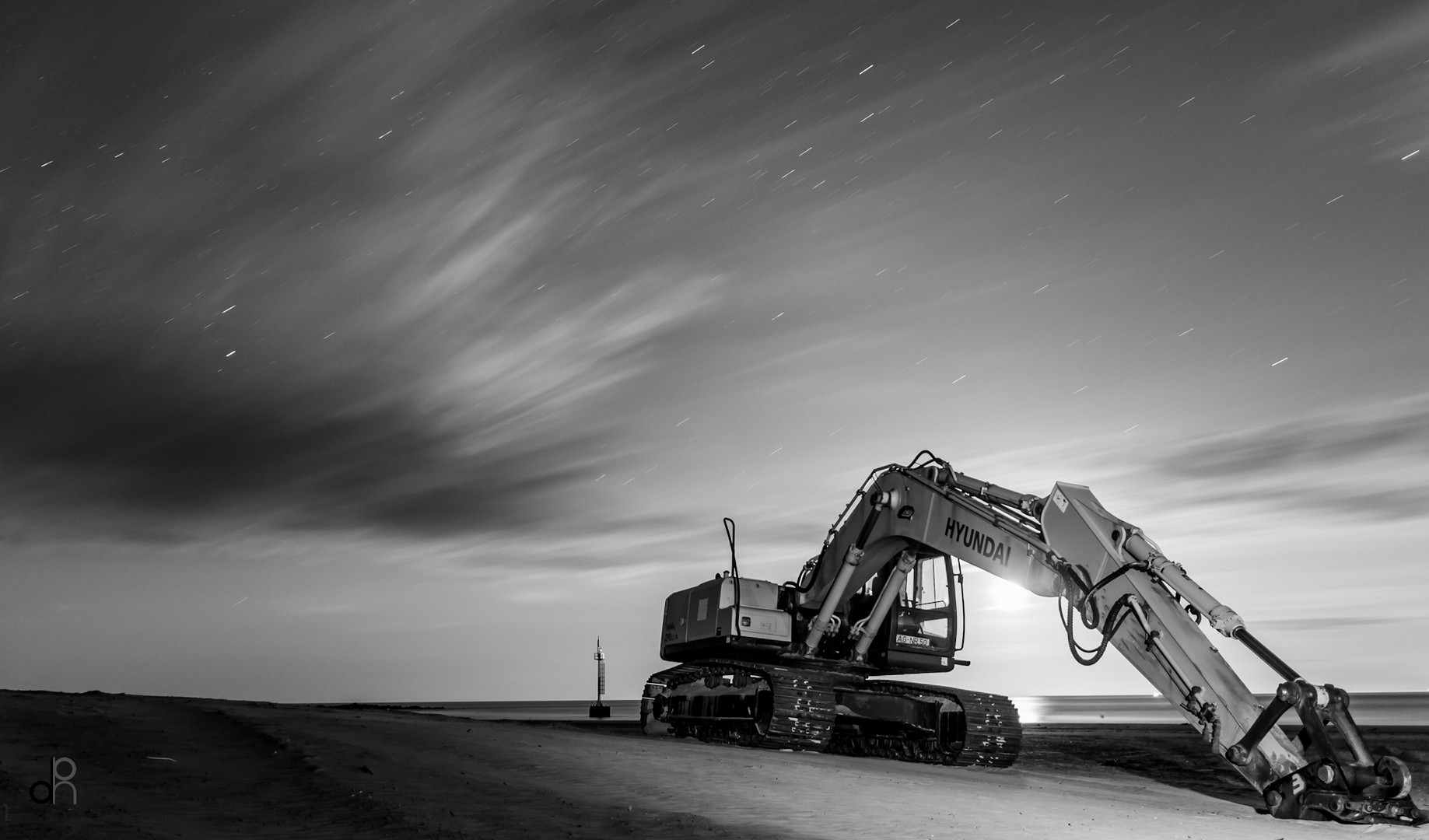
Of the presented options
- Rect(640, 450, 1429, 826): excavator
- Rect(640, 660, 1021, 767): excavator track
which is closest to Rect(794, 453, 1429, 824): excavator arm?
Rect(640, 450, 1429, 826): excavator

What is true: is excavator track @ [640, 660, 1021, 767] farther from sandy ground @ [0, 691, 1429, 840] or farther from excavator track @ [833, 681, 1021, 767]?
sandy ground @ [0, 691, 1429, 840]

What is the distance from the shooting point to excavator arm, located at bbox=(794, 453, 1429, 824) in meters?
10.4

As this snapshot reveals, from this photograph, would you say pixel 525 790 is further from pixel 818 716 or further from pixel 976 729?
pixel 976 729

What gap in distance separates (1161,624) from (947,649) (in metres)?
9.16

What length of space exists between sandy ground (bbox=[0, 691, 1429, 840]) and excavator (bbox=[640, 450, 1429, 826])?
889mm

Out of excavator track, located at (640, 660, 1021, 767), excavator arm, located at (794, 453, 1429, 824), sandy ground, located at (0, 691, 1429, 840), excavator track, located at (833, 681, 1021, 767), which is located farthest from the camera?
excavator track, located at (833, 681, 1021, 767)

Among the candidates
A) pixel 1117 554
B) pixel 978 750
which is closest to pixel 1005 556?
pixel 1117 554

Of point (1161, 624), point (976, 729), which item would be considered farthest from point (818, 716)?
point (1161, 624)

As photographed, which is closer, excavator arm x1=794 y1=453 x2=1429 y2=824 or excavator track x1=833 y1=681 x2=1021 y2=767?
excavator arm x1=794 y1=453 x2=1429 y2=824

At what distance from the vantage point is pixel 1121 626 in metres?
12.6

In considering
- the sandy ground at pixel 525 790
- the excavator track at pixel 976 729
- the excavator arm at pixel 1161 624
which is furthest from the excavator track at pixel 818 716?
the excavator arm at pixel 1161 624

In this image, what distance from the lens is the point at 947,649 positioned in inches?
824

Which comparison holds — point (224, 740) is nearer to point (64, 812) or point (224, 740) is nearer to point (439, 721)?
point (439, 721)

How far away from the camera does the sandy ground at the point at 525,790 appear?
31.4 ft
